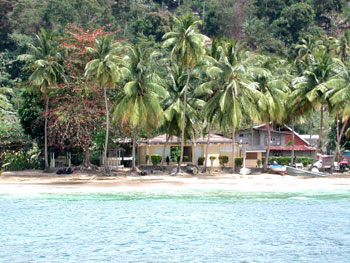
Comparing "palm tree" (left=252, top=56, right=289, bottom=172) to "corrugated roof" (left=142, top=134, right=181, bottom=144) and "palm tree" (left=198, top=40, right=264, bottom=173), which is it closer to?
"palm tree" (left=198, top=40, right=264, bottom=173)

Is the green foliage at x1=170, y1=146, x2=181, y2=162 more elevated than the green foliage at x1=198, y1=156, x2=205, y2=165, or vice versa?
the green foliage at x1=170, y1=146, x2=181, y2=162

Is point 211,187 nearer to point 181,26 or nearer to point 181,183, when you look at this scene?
point 181,183

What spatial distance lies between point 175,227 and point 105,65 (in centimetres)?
1834

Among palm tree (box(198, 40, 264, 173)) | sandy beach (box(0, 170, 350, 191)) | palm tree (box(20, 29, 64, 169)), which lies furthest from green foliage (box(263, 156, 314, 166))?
palm tree (box(20, 29, 64, 169))

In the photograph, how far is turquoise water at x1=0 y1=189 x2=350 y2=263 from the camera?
2055 centimetres

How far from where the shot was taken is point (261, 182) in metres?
42.7

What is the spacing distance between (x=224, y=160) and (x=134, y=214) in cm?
2409

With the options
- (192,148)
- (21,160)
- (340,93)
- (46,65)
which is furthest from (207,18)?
(46,65)

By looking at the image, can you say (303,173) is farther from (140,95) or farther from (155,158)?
(140,95)

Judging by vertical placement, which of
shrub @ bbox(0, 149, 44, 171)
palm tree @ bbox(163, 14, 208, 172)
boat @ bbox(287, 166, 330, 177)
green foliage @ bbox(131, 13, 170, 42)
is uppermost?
green foliage @ bbox(131, 13, 170, 42)

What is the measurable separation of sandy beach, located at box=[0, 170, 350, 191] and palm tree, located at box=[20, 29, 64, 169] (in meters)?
4.03

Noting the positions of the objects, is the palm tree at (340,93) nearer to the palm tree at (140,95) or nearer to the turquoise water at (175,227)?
the turquoise water at (175,227)

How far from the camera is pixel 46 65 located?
4306 cm

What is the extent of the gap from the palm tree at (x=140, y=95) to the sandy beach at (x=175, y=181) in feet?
14.4
